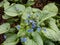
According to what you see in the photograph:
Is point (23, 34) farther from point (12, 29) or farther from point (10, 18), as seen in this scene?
point (10, 18)

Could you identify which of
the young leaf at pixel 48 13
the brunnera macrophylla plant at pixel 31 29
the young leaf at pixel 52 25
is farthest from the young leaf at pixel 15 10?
the young leaf at pixel 52 25

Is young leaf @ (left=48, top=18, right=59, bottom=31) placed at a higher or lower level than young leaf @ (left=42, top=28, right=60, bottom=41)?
higher

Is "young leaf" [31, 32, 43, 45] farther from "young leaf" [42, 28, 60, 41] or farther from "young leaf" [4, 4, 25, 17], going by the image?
"young leaf" [4, 4, 25, 17]

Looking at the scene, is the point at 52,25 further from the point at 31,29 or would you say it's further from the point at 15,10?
the point at 15,10

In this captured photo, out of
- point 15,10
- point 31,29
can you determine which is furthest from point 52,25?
point 15,10

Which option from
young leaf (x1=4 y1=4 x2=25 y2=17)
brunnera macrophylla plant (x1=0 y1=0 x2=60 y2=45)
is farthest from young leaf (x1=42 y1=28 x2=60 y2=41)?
young leaf (x1=4 y1=4 x2=25 y2=17)

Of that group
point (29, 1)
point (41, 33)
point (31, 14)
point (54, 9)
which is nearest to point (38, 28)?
point (41, 33)

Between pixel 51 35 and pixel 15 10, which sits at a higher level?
pixel 15 10

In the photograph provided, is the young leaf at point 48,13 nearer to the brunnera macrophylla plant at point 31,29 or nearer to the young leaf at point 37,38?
the brunnera macrophylla plant at point 31,29
